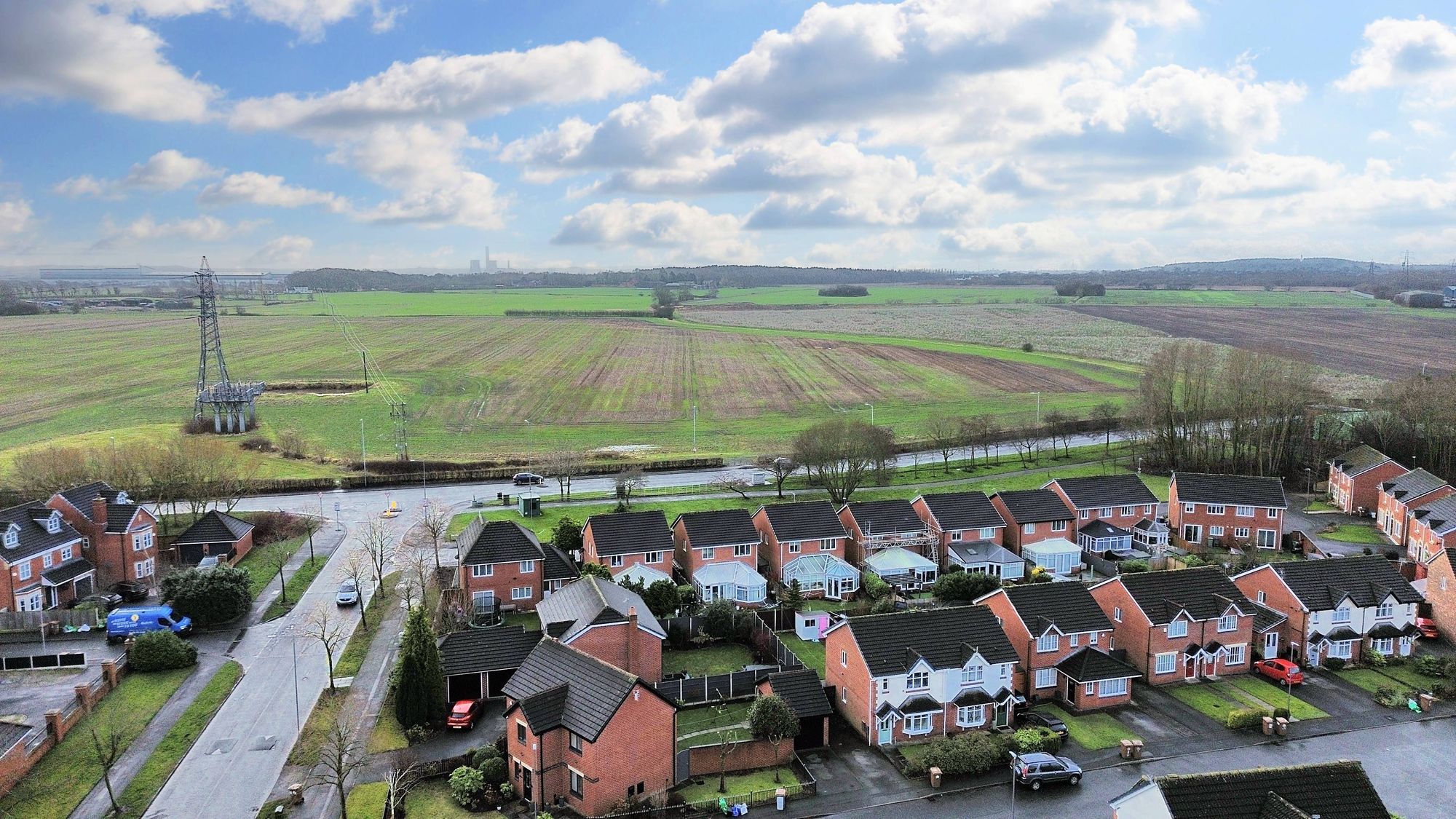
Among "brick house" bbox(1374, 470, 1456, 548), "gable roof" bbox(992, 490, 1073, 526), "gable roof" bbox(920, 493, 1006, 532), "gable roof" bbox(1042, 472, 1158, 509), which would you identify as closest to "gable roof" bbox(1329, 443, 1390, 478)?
"brick house" bbox(1374, 470, 1456, 548)

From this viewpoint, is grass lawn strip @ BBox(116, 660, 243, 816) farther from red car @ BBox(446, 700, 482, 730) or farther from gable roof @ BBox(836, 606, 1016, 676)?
gable roof @ BBox(836, 606, 1016, 676)

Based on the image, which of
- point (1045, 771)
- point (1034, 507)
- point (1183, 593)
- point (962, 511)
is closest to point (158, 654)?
point (1045, 771)

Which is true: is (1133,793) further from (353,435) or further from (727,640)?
(353,435)

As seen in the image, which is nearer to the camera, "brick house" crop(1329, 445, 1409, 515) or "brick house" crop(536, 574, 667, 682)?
"brick house" crop(536, 574, 667, 682)

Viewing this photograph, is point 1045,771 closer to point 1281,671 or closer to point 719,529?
point 1281,671

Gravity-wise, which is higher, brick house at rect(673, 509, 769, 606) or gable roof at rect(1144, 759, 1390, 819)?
gable roof at rect(1144, 759, 1390, 819)

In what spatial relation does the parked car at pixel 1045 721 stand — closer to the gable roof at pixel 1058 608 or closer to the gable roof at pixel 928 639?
the gable roof at pixel 928 639

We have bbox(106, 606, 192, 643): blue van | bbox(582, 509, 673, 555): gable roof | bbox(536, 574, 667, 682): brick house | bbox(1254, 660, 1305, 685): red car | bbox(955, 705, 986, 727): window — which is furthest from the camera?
bbox(582, 509, 673, 555): gable roof

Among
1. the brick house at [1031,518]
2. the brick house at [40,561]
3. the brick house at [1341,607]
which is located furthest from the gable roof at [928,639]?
the brick house at [40,561]
